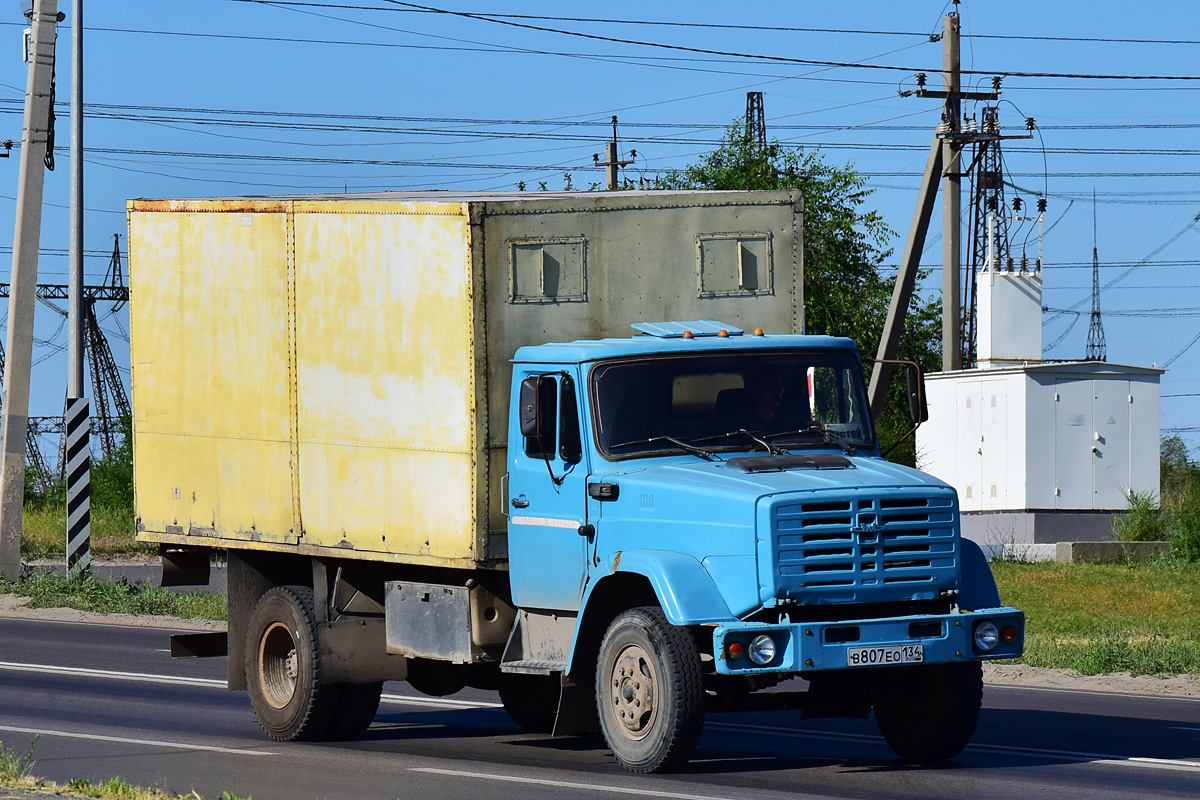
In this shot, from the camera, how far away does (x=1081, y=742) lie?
1196cm

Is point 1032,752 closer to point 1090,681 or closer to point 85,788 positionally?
point 1090,681

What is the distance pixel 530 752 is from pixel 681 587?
8.31 feet

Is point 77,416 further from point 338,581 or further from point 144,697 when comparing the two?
point 338,581

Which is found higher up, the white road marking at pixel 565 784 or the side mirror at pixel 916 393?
the side mirror at pixel 916 393

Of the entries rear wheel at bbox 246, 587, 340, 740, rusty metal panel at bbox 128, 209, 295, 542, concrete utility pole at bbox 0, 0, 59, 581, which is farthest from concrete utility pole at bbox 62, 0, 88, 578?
rear wheel at bbox 246, 587, 340, 740

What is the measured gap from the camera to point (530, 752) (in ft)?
38.6

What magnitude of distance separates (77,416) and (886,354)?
548 inches

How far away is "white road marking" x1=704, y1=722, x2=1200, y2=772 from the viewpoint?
1073cm

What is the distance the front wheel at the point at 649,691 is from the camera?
9.72 meters

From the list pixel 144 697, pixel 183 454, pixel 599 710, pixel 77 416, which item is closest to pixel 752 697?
pixel 599 710

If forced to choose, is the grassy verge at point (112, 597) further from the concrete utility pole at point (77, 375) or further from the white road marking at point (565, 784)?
the white road marking at point (565, 784)

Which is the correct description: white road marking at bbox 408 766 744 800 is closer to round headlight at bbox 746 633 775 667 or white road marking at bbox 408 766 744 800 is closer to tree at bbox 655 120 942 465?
round headlight at bbox 746 633 775 667

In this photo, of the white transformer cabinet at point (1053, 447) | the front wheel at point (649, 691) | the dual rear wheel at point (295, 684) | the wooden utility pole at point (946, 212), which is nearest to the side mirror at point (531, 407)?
the front wheel at point (649, 691)

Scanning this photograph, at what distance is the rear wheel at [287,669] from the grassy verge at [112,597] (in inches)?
378
